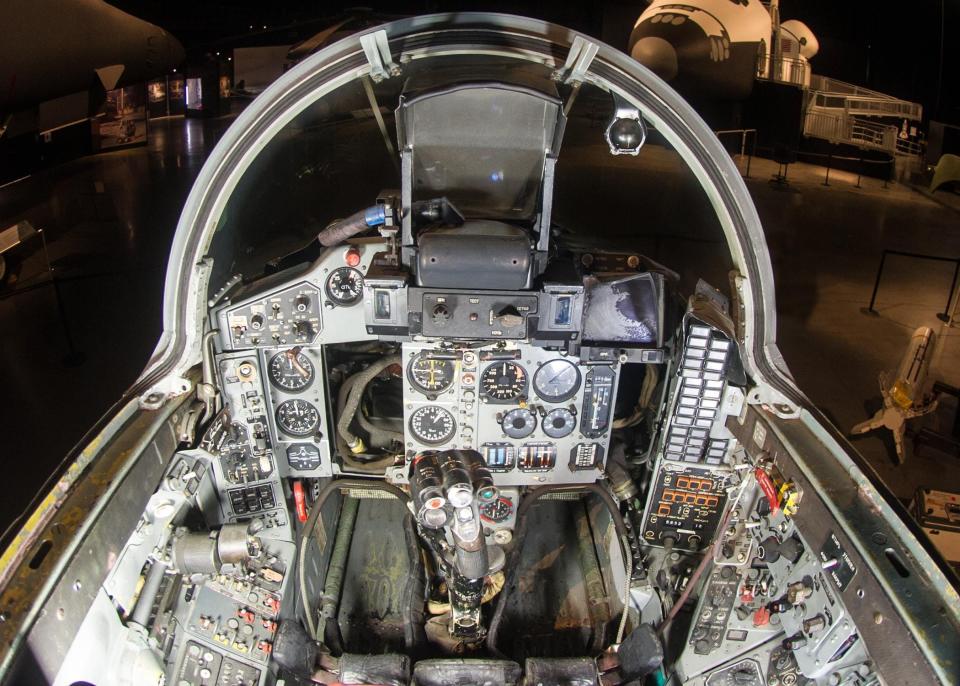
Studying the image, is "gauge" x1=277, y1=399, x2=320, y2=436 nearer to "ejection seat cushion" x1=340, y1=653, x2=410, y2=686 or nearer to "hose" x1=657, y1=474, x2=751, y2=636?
"ejection seat cushion" x1=340, y1=653, x2=410, y2=686

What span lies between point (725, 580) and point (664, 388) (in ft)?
3.68

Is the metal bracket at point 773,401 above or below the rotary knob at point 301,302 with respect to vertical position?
below

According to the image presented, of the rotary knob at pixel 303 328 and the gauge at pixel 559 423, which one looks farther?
the gauge at pixel 559 423

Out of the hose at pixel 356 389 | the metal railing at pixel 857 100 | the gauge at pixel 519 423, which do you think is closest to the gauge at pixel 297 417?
the hose at pixel 356 389

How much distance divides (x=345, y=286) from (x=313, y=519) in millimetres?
1417

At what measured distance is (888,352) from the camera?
7.24 metres

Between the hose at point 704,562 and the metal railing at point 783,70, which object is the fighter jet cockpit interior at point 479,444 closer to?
the hose at point 704,562

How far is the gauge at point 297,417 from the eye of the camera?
4344 millimetres

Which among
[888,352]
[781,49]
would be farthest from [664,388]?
[781,49]

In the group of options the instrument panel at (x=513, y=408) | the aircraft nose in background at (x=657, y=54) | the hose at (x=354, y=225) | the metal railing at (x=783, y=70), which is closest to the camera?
the hose at (x=354, y=225)

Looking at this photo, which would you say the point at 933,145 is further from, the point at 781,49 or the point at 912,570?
the point at 912,570

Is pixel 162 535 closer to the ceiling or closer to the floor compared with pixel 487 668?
closer to the ceiling

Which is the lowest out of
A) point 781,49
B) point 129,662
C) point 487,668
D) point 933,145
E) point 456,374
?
point 487,668

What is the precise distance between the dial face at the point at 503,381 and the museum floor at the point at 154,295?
335cm
